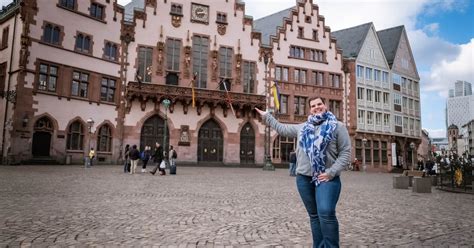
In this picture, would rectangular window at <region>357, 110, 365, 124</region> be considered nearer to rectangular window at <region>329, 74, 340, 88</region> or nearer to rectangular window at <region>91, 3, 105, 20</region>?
rectangular window at <region>329, 74, 340, 88</region>

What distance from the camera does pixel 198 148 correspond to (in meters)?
37.2

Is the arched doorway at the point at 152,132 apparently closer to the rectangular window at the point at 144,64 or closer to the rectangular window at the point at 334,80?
the rectangular window at the point at 144,64

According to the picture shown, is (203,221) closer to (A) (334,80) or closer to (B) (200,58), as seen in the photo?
(B) (200,58)

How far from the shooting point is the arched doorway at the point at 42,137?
1148 inches

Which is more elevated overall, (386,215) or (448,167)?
(448,167)

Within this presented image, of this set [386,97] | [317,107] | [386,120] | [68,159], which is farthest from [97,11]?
[386,120]

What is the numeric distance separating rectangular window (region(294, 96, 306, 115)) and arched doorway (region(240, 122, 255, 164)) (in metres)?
6.04

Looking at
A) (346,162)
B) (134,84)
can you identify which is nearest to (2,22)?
(134,84)

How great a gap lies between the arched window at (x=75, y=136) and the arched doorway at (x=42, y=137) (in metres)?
1.54

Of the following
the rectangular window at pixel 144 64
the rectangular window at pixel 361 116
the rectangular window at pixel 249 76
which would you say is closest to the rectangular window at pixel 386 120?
the rectangular window at pixel 361 116

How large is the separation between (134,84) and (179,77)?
4.63 m

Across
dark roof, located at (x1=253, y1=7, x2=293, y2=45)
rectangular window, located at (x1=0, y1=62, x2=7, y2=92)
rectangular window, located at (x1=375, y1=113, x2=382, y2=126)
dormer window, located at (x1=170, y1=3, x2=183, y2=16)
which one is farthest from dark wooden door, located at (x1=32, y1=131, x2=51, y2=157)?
rectangular window, located at (x1=375, y1=113, x2=382, y2=126)

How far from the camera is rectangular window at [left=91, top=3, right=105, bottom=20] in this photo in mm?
33281

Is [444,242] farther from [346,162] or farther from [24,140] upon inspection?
[24,140]
